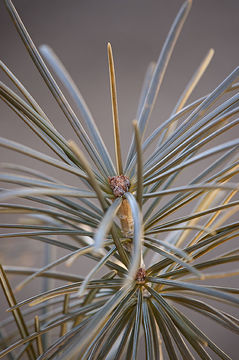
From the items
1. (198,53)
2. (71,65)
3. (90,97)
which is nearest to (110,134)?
(90,97)

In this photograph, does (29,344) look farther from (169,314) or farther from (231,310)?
(231,310)

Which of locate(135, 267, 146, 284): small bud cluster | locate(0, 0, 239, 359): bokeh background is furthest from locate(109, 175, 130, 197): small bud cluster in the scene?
locate(0, 0, 239, 359): bokeh background

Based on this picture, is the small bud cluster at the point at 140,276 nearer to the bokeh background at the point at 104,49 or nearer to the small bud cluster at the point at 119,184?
the small bud cluster at the point at 119,184

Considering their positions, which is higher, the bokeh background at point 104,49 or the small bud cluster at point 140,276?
the bokeh background at point 104,49

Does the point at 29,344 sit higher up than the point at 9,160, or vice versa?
the point at 9,160

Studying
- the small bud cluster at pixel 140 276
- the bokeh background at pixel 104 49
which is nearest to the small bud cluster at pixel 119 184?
the small bud cluster at pixel 140 276

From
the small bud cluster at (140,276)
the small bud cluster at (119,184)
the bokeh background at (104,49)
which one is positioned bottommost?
the small bud cluster at (140,276)

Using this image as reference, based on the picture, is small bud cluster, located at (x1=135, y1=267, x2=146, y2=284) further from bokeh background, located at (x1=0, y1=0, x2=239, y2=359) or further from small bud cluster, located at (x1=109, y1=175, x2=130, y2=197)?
bokeh background, located at (x1=0, y1=0, x2=239, y2=359)

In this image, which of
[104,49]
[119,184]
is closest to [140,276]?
[119,184]
